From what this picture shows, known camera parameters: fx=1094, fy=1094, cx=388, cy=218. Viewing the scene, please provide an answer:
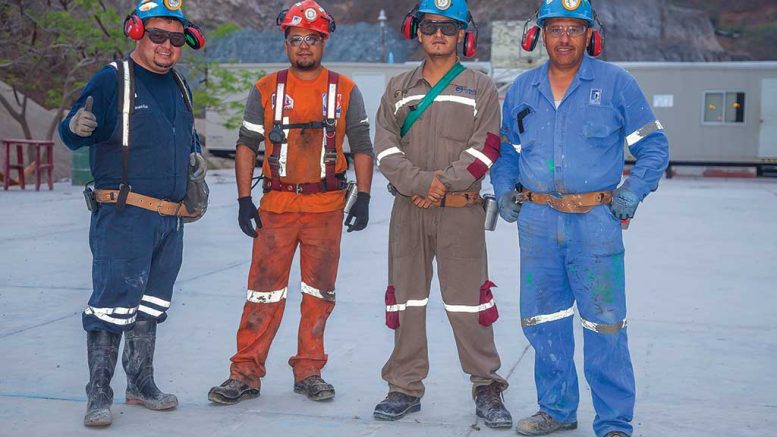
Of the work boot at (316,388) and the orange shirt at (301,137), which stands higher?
the orange shirt at (301,137)

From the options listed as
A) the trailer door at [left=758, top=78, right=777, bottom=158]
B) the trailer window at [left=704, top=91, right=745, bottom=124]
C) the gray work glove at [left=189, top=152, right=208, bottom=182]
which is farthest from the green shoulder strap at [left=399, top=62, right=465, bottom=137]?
the trailer window at [left=704, top=91, right=745, bottom=124]

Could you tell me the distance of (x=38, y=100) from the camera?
141 feet

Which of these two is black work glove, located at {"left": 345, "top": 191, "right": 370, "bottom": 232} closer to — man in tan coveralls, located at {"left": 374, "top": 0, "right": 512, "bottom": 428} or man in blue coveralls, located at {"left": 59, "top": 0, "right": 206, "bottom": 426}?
man in tan coveralls, located at {"left": 374, "top": 0, "right": 512, "bottom": 428}

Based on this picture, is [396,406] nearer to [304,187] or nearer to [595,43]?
[304,187]

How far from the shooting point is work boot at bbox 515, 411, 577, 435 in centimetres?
525

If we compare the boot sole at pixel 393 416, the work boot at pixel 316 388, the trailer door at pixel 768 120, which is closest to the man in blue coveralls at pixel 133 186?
the work boot at pixel 316 388

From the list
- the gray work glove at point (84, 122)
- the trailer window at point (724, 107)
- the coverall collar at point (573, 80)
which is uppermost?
the trailer window at point (724, 107)

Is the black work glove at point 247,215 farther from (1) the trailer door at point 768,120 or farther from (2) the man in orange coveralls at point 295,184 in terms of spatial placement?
(1) the trailer door at point 768,120

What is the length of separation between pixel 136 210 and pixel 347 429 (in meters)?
1.49

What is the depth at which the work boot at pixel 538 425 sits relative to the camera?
525 cm

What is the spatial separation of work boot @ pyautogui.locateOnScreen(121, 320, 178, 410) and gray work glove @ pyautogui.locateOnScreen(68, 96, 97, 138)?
106cm

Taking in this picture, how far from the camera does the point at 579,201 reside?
513 cm

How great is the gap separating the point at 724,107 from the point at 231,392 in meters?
27.1

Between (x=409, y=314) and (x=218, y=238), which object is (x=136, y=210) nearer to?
(x=409, y=314)
